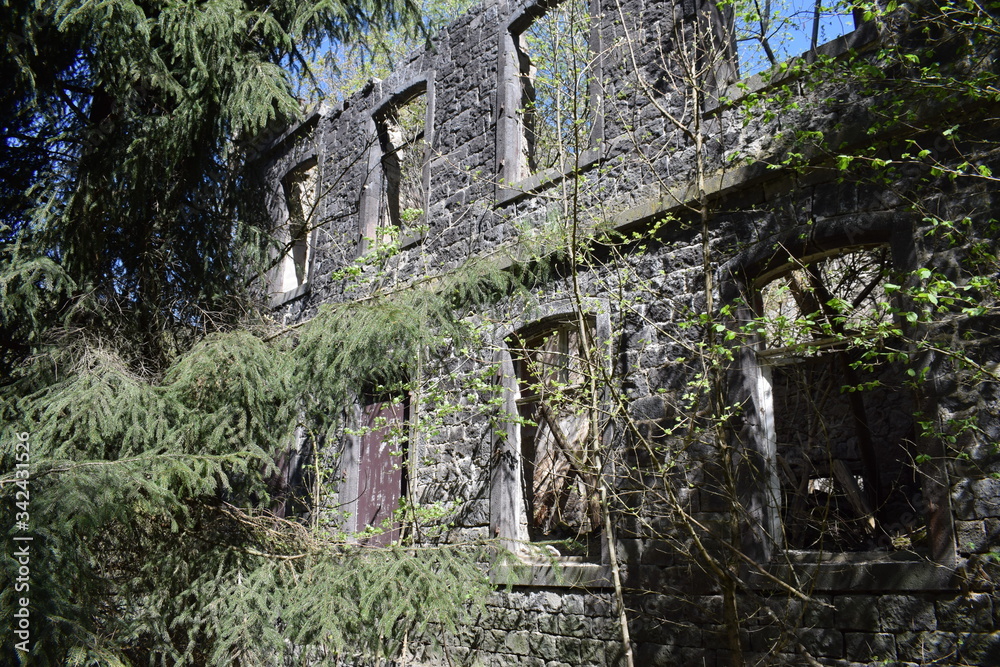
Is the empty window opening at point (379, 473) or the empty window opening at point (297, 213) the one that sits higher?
the empty window opening at point (297, 213)

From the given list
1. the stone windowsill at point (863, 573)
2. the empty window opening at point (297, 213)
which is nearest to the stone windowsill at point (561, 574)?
the stone windowsill at point (863, 573)

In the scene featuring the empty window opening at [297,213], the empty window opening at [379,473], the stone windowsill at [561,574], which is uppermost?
the empty window opening at [297,213]

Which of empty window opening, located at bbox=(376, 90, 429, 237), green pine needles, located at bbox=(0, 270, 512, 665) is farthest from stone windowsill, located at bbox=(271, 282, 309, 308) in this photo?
green pine needles, located at bbox=(0, 270, 512, 665)

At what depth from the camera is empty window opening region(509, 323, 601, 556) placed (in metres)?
5.78

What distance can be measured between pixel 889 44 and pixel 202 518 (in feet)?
17.4

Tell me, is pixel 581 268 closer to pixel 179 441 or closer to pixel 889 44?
pixel 889 44

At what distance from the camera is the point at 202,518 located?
490 centimetres

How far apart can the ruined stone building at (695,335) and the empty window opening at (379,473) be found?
0.11 feet

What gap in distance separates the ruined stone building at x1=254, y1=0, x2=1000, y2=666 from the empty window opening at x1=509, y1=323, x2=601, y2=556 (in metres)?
0.06

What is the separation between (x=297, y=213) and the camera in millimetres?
11133

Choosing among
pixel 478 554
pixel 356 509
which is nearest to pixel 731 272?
pixel 478 554

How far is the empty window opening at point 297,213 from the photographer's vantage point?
11188 mm

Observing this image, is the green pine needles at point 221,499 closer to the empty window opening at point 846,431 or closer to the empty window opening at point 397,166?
the empty window opening at point 846,431

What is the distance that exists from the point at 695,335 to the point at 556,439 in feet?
4.30
